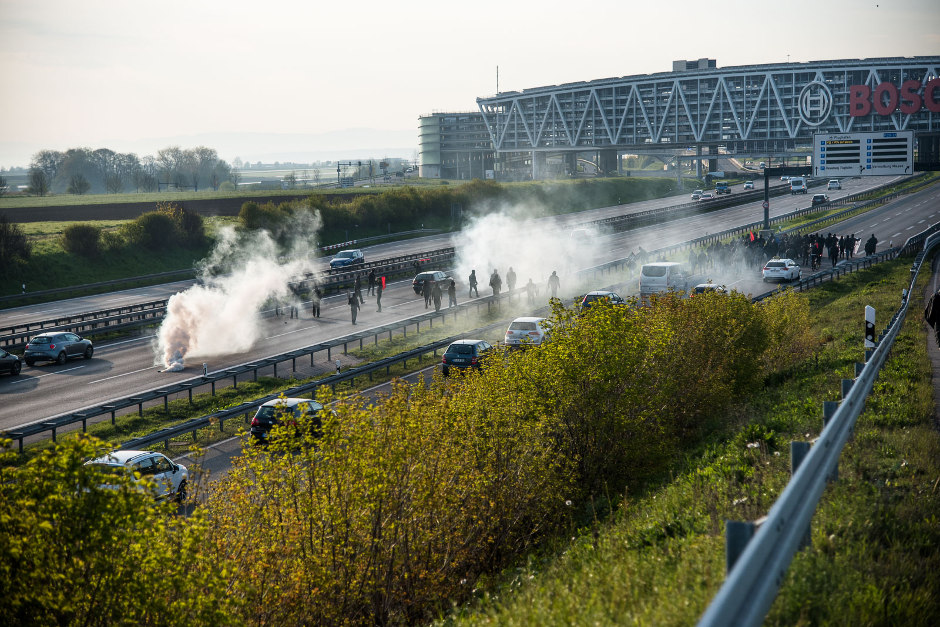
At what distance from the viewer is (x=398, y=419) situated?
1114cm

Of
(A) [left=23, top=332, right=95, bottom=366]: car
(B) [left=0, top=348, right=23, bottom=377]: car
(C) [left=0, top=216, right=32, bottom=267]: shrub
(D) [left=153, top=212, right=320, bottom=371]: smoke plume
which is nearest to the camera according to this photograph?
(B) [left=0, top=348, right=23, bottom=377]: car

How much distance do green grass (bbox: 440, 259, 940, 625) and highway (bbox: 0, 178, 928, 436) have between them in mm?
19274

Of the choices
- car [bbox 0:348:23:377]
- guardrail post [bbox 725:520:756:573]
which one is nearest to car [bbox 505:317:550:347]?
car [bbox 0:348:23:377]

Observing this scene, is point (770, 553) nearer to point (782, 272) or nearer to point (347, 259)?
point (782, 272)

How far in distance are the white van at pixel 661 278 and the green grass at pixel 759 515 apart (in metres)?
24.3

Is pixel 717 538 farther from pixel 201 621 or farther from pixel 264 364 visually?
pixel 264 364

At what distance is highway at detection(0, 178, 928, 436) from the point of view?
Result: 27984 mm

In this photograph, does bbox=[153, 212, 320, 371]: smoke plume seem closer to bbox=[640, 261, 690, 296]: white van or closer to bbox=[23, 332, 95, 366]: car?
bbox=[23, 332, 95, 366]: car

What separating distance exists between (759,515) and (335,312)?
35.4 metres

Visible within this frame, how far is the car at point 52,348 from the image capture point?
32.9 m

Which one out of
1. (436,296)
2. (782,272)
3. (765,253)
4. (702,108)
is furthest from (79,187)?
(782,272)

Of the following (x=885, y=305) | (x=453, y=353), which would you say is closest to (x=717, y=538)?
(x=453, y=353)

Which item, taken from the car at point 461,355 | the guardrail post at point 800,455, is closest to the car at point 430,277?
the car at point 461,355

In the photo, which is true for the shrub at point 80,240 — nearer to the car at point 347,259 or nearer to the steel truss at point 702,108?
the car at point 347,259
